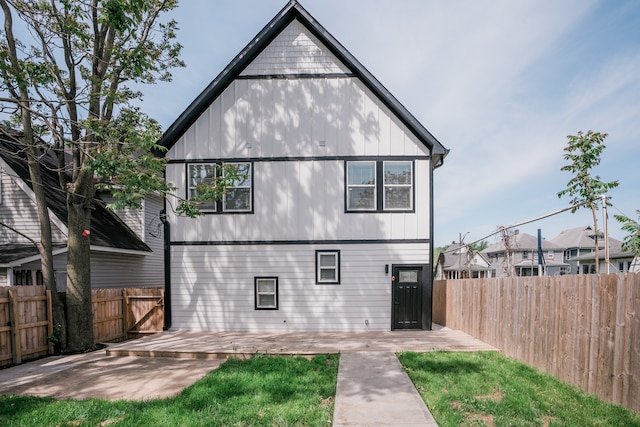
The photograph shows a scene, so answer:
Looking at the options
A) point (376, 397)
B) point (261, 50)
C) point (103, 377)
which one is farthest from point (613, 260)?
point (103, 377)

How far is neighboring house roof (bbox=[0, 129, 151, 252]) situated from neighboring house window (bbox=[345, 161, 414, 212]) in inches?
305

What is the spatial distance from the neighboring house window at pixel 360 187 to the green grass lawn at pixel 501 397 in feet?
16.0

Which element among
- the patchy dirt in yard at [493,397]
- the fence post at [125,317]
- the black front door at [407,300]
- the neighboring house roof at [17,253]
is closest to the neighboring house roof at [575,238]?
the black front door at [407,300]

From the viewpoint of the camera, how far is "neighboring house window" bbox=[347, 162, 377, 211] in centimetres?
1060

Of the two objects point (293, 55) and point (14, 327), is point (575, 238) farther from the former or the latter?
point (14, 327)

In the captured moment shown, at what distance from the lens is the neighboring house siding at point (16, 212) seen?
467 inches

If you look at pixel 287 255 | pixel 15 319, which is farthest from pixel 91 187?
pixel 287 255

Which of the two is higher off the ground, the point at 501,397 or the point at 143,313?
the point at 501,397

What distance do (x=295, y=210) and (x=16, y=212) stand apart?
9.60 meters

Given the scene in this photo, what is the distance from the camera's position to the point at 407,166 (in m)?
10.6

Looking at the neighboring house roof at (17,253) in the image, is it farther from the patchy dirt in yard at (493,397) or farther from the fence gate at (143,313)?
the patchy dirt in yard at (493,397)

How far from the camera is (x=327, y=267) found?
412 inches

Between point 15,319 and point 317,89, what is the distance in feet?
31.3

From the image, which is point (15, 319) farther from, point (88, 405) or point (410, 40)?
point (410, 40)
